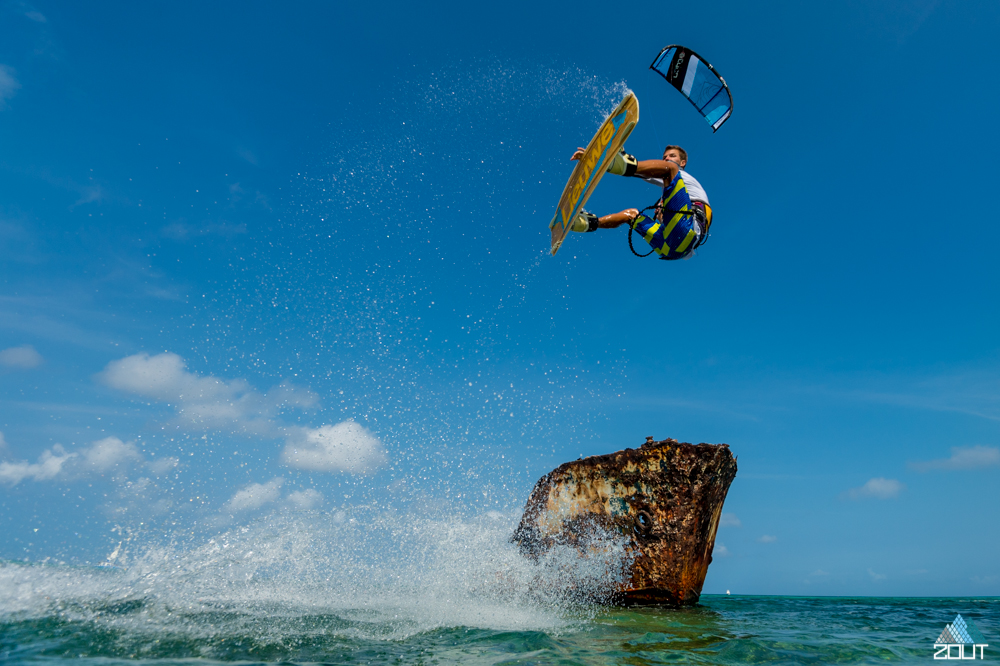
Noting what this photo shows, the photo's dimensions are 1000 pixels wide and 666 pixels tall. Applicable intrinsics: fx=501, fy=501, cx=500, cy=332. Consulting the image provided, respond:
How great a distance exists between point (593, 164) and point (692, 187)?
181 centimetres

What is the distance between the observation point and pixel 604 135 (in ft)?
29.6

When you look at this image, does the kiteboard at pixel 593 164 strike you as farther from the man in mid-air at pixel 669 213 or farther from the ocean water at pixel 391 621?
the ocean water at pixel 391 621

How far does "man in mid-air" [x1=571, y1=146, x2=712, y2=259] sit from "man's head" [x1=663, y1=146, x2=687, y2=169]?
1.23ft

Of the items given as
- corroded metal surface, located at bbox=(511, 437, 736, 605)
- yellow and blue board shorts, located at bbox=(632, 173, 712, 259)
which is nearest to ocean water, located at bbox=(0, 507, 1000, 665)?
corroded metal surface, located at bbox=(511, 437, 736, 605)

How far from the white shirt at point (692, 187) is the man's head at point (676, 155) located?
0.65 metres

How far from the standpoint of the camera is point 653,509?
11445 millimetres

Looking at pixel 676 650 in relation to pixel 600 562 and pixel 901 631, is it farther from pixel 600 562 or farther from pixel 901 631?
pixel 901 631

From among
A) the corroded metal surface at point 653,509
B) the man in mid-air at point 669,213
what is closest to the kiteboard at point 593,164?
the man in mid-air at point 669,213

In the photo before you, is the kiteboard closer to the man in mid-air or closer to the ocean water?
the man in mid-air

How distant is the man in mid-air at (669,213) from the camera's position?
28.3ft

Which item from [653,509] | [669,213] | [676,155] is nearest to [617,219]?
[669,213]

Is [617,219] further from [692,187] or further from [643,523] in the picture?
[643,523]

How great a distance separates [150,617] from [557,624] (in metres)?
6.12

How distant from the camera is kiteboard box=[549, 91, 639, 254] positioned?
8.52 metres
